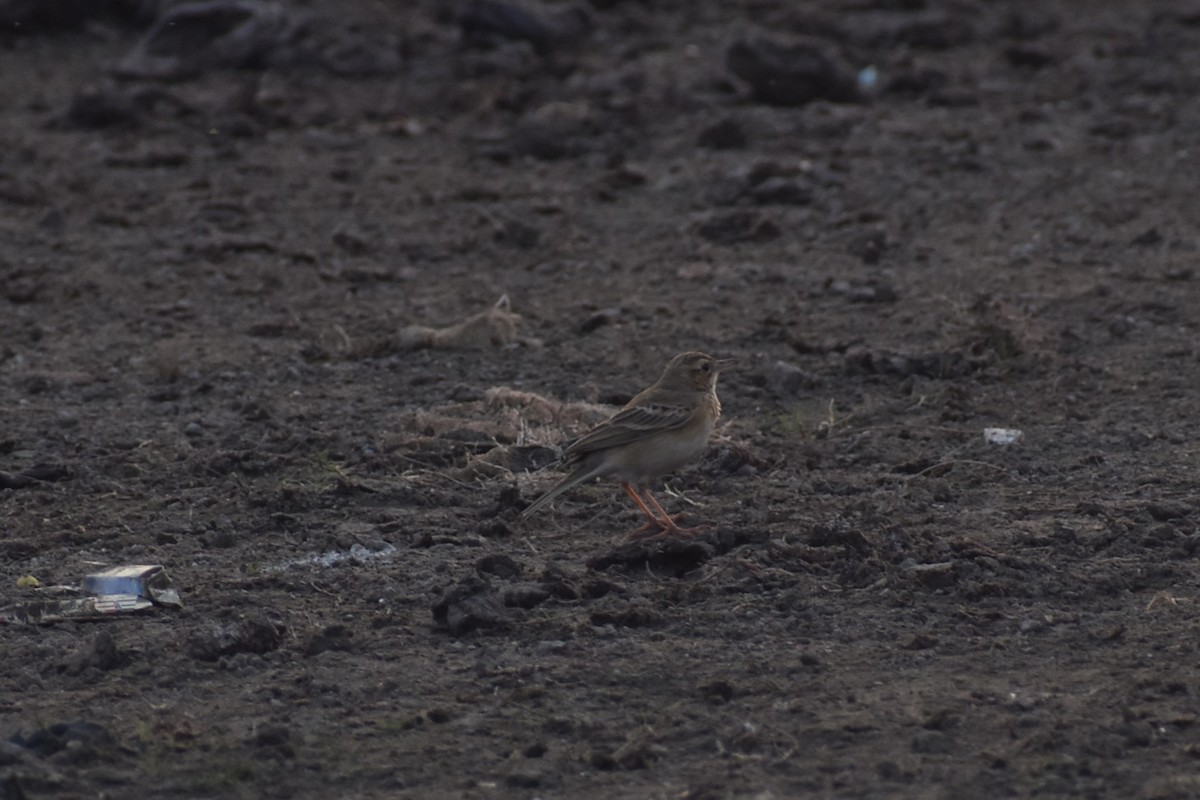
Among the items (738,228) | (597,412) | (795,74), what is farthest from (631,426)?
(795,74)

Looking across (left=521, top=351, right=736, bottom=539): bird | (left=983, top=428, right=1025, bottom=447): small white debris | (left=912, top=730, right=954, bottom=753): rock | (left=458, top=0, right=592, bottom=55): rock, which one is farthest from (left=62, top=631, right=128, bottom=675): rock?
(left=458, top=0, right=592, bottom=55): rock

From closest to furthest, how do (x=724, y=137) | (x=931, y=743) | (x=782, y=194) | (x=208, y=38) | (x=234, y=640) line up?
1. (x=931, y=743)
2. (x=234, y=640)
3. (x=782, y=194)
4. (x=724, y=137)
5. (x=208, y=38)

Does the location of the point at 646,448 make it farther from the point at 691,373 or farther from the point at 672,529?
the point at 691,373

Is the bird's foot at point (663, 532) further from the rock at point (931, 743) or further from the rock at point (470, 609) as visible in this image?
the rock at point (931, 743)

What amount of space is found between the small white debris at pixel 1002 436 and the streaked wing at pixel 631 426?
5.42 feet

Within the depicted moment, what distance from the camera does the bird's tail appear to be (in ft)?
24.3

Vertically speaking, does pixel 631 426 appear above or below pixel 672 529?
above

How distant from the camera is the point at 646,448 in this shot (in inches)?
295

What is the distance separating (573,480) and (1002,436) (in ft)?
7.38

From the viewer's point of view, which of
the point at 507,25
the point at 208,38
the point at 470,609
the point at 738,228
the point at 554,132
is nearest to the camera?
the point at 470,609

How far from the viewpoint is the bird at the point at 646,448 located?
750cm

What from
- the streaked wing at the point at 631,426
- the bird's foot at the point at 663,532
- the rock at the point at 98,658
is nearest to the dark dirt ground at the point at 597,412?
the rock at the point at 98,658

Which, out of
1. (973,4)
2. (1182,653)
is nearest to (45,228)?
(1182,653)

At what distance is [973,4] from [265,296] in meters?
10.8
